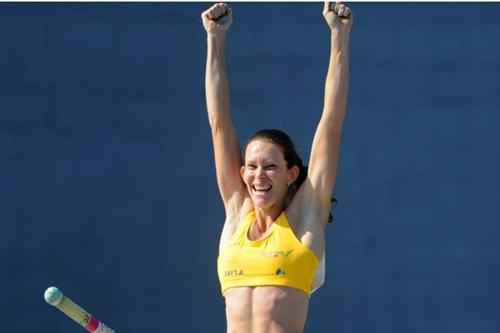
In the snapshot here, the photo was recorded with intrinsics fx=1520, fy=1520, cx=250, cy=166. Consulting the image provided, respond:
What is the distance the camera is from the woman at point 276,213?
4422 mm

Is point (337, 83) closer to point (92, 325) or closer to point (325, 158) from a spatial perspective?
point (325, 158)

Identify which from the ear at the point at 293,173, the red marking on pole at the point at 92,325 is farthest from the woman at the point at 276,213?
the red marking on pole at the point at 92,325

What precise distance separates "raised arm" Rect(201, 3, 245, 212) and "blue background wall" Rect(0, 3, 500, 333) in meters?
1.53

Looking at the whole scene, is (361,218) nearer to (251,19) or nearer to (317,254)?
(251,19)

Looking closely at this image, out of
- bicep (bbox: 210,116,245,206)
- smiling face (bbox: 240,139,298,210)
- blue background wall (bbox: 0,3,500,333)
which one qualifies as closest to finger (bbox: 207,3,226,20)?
bicep (bbox: 210,116,245,206)

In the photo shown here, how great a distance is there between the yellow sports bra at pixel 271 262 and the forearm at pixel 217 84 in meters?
0.39

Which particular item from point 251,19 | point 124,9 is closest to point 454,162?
point 251,19

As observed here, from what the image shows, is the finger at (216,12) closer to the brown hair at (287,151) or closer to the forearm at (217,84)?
the forearm at (217,84)

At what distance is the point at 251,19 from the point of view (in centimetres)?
626

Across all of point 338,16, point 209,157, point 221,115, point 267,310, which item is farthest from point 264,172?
point 209,157

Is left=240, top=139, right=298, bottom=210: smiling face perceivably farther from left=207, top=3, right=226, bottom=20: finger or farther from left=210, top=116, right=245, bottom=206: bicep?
left=207, top=3, right=226, bottom=20: finger

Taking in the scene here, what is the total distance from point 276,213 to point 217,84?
1.45 ft

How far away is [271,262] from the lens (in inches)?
174

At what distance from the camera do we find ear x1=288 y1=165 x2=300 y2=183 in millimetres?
4539
